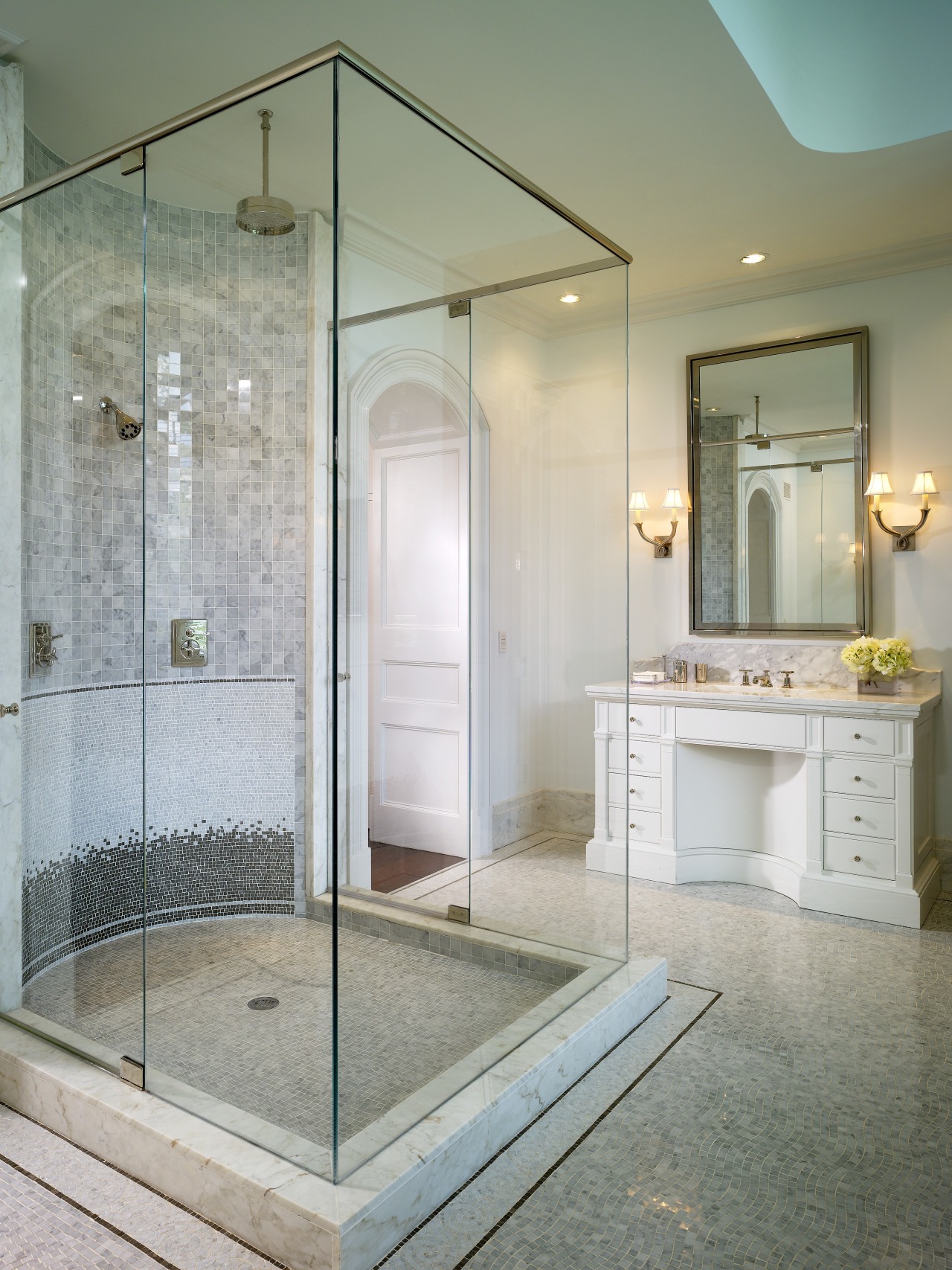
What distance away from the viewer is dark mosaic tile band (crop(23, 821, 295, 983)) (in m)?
2.14

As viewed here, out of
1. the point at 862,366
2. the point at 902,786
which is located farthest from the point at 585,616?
the point at 862,366

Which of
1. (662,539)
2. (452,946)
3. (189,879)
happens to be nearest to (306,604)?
Result: (189,879)

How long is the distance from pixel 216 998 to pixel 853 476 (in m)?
3.32

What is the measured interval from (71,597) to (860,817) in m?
2.91

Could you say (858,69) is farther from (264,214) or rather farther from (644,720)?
(644,720)

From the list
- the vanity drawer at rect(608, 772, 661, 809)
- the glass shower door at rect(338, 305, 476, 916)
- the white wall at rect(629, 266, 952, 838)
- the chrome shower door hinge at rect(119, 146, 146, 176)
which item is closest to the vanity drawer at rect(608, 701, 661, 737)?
the vanity drawer at rect(608, 772, 661, 809)

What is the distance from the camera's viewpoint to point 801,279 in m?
4.02

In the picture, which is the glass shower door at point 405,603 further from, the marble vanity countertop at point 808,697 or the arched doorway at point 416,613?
the marble vanity countertop at point 808,697

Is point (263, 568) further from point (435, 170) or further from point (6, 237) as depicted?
point (6, 237)

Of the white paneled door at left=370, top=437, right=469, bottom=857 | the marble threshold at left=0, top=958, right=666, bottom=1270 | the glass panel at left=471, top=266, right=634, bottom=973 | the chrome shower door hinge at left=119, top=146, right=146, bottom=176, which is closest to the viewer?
the marble threshold at left=0, top=958, right=666, bottom=1270

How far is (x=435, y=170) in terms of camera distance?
1871 mm

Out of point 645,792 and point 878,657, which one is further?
point 645,792

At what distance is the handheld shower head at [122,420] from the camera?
226 cm

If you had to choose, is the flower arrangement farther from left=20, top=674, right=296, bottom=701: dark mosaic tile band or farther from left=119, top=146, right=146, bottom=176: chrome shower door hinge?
left=119, top=146, right=146, bottom=176: chrome shower door hinge
